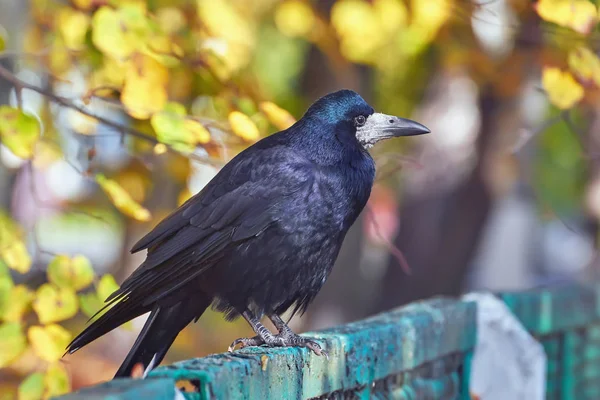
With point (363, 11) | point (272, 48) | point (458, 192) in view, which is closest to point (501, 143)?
point (458, 192)

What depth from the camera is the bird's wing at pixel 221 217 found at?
128 inches

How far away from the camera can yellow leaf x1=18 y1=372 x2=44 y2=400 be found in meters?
3.17

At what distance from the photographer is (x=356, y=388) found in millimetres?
2689

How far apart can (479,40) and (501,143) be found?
4.79 ft

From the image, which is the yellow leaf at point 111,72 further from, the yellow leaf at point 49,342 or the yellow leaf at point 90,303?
the yellow leaf at point 49,342

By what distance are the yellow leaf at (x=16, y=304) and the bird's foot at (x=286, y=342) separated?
2.52 feet

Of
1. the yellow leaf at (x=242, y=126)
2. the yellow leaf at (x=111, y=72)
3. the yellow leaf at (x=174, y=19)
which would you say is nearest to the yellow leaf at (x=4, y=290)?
the yellow leaf at (x=111, y=72)

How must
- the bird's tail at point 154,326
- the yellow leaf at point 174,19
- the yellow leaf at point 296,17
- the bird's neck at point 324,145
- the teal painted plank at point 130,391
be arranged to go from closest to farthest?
the teal painted plank at point 130,391 < the bird's tail at point 154,326 < the bird's neck at point 324,145 < the yellow leaf at point 174,19 < the yellow leaf at point 296,17

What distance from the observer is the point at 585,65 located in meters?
3.62

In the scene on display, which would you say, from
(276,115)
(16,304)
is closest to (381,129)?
(276,115)

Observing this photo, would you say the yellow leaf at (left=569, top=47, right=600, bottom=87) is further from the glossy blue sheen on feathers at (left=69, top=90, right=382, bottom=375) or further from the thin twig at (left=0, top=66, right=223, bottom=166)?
the thin twig at (left=0, top=66, right=223, bottom=166)

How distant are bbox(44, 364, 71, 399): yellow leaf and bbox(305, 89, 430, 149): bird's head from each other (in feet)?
4.58

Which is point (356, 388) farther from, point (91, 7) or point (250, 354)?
point (91, 7)

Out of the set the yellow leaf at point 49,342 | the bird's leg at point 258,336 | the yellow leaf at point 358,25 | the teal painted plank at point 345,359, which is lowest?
the teal painted plank at point 345,359
